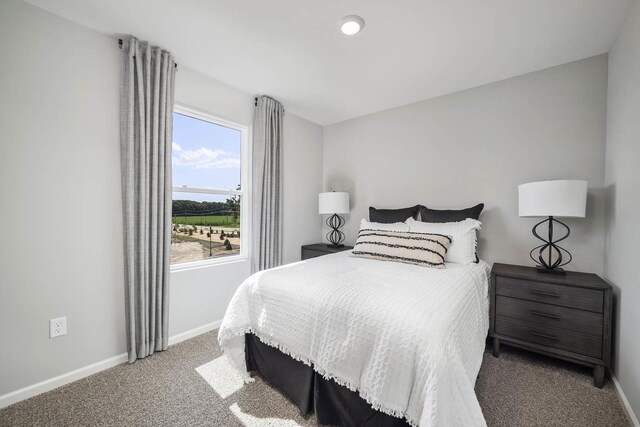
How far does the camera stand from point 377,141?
3.42 meters

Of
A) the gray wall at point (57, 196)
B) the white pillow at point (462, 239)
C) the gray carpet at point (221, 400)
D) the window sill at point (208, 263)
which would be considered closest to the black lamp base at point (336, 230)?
the window sill at point (208, 263)

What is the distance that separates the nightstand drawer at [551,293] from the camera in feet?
5.82

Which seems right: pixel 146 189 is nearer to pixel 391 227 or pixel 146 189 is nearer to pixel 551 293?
pixel 391 227

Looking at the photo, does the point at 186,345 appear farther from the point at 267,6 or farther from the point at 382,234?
the point at 267,6

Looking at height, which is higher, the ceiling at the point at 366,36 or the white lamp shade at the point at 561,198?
the ceiling at the point at 366,36

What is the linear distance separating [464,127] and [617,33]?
1139 mm

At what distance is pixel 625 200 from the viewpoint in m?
1.69

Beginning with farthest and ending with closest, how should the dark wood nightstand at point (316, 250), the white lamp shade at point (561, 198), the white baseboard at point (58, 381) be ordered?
1. the dark wood nightstand at point (316, 250)
2. the white lamp shade at point (561, 198)
3. the white baseboard at point (58, 381)

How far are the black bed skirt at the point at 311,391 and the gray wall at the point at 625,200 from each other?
4.86ft

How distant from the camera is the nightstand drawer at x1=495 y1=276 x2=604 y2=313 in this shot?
1775 millimetres

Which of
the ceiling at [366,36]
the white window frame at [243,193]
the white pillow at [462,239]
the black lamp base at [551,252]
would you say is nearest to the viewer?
the ceiling at [366,36]

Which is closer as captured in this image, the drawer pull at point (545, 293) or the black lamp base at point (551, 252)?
the drawer pull at point (545, 293)

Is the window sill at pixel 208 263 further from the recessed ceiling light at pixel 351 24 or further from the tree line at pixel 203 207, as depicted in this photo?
the recessed ceiling light at pixel 351 24

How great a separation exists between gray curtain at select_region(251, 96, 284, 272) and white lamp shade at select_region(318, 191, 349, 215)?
0.57 metres
